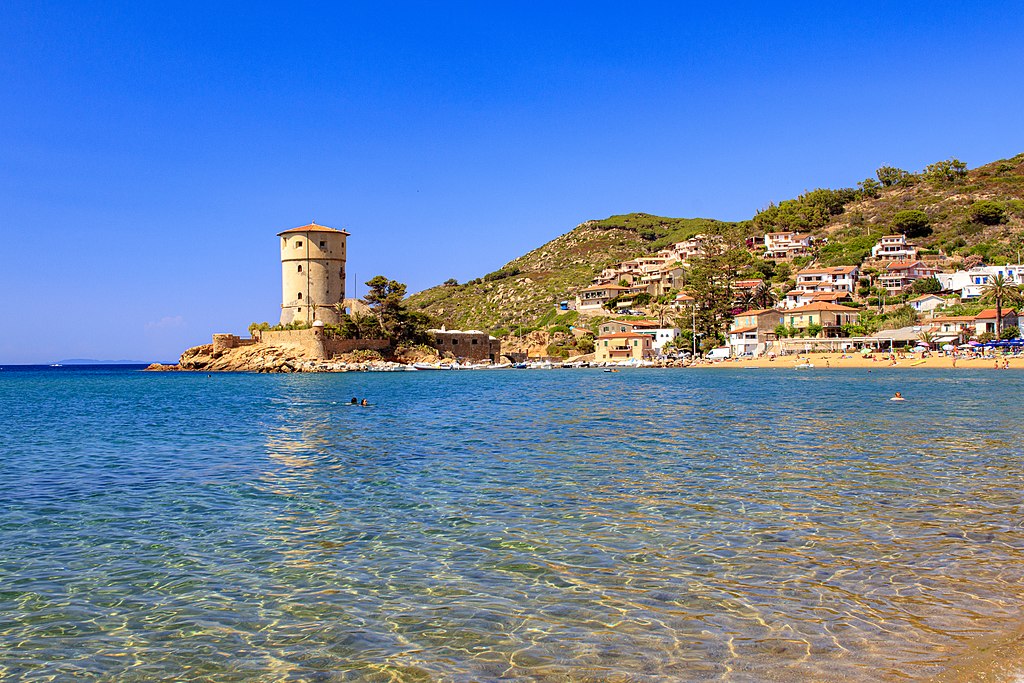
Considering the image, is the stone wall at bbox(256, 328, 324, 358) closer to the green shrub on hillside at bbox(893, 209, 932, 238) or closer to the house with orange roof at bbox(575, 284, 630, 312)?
the house with orange roof at bbox(575, 284, 630, 312)

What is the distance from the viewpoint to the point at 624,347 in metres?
85.7

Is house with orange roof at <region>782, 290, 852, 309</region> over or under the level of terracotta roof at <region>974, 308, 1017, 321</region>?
over

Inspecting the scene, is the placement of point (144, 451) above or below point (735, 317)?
below

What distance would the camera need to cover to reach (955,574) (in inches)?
273

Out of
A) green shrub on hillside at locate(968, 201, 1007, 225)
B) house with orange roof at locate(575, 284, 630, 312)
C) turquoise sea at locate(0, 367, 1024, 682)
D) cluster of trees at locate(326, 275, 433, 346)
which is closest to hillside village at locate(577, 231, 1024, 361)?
house with orange roof at locate(575, 284, 630, 312)

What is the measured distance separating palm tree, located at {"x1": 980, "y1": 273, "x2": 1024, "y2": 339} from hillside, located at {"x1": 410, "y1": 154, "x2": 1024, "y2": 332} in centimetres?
1772

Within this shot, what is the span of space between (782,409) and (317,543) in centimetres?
2078

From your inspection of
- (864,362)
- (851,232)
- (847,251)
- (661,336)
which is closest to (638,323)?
(661,336)

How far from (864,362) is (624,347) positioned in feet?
93.7

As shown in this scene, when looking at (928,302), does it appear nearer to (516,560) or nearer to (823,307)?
(823,307)

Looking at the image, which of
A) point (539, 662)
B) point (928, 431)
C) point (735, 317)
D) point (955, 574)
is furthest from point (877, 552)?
point (735, 317)

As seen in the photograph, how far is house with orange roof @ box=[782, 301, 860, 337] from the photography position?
7406cm

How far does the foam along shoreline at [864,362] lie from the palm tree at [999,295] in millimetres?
7199

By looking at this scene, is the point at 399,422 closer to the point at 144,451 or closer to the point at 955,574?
the point at 144,451
